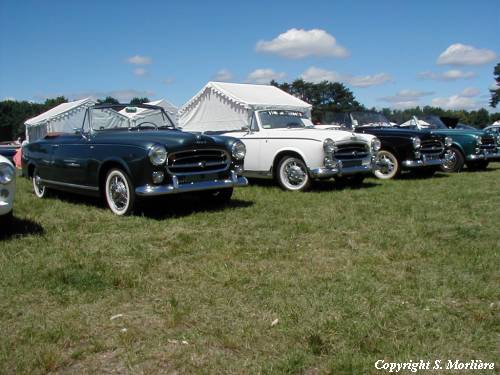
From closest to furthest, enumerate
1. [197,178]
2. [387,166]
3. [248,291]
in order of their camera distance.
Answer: [248,291]
[197,178]
[387,166]

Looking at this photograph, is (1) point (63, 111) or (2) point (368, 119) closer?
(2) point (368, 119)

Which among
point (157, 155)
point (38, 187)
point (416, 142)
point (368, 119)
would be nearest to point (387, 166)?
point (416, 142)

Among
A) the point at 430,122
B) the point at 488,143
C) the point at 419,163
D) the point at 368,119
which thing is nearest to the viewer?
the point at 419,163

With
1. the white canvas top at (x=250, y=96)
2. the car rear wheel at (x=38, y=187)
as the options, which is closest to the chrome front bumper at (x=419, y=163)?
the car rear wheel at (x=38, y=187)

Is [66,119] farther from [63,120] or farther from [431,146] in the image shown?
[431,146]

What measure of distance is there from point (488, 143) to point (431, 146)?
2.56m

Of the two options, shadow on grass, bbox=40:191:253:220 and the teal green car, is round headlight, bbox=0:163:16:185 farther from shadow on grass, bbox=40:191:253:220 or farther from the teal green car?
the teal green car

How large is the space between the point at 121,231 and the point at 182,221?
30.2 inches

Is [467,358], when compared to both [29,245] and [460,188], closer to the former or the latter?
[29,245]

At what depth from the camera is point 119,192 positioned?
6637 mm

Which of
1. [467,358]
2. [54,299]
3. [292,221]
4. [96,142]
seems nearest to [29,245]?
[54,299]

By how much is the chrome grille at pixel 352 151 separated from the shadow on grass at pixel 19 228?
488 cm

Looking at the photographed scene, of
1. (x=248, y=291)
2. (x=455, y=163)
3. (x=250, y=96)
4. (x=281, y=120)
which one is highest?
(x=250, y=96)
